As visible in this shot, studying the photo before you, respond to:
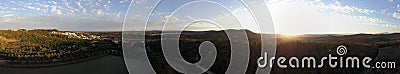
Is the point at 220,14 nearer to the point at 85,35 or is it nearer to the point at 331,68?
the point at 331,68

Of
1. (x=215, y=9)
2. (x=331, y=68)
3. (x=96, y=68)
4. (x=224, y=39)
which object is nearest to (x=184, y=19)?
(x=215, y=9)

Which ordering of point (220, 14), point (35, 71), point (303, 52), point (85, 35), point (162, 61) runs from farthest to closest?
point (85, 35)
point (35, 71)
point (303, 52)
point (162, 61)
point (220, 14)

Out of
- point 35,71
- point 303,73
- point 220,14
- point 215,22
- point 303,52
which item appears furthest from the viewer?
point 35,71

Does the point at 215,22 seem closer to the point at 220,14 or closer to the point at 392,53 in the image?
the point at 220,14

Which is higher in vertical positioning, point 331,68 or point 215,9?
point 215,9

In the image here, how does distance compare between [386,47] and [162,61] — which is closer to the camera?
[162,61]

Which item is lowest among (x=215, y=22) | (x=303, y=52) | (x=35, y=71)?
(x=35, y=71)

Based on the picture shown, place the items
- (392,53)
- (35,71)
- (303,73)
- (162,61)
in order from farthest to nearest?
(35,71) < (392,53) < (303,73) < (162,61)

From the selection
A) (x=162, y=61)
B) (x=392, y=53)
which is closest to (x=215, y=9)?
(x=162, y=61)

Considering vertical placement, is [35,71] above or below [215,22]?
below
